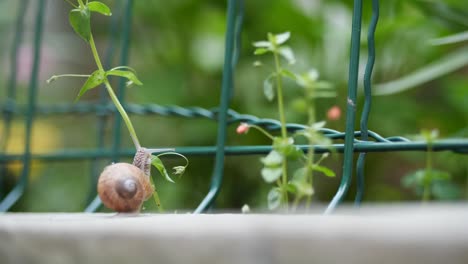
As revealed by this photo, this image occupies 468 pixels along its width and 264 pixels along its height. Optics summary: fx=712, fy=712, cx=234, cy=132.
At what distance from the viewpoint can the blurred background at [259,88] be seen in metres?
2.06

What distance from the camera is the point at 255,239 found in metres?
0.62

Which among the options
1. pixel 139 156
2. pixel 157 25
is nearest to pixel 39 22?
pixel 139 156

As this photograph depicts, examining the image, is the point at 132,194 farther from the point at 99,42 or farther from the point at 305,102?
the point at 99,42

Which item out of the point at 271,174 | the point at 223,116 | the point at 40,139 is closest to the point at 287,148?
the point at 271,174

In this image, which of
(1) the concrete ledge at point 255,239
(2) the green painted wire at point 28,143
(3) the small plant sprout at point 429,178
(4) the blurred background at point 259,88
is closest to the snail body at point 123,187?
(1) the concrete ledge at point 255,239

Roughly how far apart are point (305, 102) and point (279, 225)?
34 centimetres

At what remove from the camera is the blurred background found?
206 centimetres

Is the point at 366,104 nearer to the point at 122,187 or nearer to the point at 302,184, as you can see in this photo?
the point at 302,184

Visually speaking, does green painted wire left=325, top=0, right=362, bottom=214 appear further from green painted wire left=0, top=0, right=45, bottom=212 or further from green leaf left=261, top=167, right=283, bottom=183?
green painted wire left=0, top=0, right=45, bottom=212

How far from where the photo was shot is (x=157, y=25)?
275 cm

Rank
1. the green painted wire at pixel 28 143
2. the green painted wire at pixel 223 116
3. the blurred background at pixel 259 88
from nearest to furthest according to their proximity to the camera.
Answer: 1. the green painted wire at pixel 223 116
2. the green painted wire at pixel 28 143
3. the blurred background at pixel 259 88

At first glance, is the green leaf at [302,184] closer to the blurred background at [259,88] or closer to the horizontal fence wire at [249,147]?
the horizontal fence wire at [249,147]

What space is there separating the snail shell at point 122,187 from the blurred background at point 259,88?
107 centimetres

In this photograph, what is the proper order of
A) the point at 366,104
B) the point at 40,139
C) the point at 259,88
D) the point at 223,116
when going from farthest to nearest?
the point at 40,139 → the point at 259,88 → the point at 223,116 → the point at 366,104
